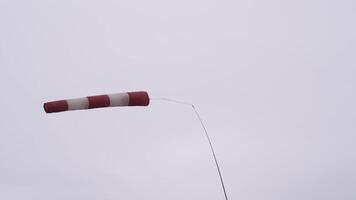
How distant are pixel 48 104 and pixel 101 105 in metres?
2.02

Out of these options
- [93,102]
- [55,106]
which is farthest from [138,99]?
[55,106]

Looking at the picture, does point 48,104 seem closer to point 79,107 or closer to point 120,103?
point 79,107

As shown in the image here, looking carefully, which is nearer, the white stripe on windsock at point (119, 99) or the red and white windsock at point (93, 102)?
the red and white windsock at point (93, 102)

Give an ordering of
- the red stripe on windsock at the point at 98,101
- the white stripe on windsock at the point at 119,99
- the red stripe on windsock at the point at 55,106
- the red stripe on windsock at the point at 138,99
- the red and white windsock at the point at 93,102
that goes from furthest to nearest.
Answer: the red stripe on windsock at the point at 138,99 < the white stripe on windsock at the point at 119,99 < the red stripe on windsock at the point at 98,101 < the red and white windsock at the point at 93,102 < the red stripe on windsock at the point at 55,106

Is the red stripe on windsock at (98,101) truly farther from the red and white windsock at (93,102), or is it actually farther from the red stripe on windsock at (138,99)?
the red stripe on windsock at (138,99)

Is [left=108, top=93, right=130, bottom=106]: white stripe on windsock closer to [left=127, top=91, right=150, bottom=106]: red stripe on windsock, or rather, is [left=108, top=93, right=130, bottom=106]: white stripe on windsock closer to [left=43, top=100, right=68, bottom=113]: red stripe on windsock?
[left=127, top=91, right=150, bottom=106]: red stripe on windsock

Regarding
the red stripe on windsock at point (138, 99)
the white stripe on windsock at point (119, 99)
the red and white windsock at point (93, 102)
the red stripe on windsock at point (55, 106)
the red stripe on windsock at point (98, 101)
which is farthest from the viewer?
the red stripe on windsock at point (138, 99)

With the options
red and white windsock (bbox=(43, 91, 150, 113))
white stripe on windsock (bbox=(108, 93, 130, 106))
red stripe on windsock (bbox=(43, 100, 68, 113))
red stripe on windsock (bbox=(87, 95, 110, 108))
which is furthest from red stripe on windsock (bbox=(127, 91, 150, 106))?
red stripe on windsock (bbox=(43, 100, 68, 113))

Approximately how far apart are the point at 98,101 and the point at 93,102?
0.67ft

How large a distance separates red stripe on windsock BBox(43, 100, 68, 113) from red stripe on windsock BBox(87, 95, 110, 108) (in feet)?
3.17

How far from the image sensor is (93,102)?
18.2 metres

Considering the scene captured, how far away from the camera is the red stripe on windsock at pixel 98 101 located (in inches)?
717

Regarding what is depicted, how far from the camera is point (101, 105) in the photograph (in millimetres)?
18344

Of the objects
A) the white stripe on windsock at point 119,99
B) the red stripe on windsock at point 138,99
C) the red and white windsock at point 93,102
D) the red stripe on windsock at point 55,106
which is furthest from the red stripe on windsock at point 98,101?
the red stripe on windsock at point 138,99
